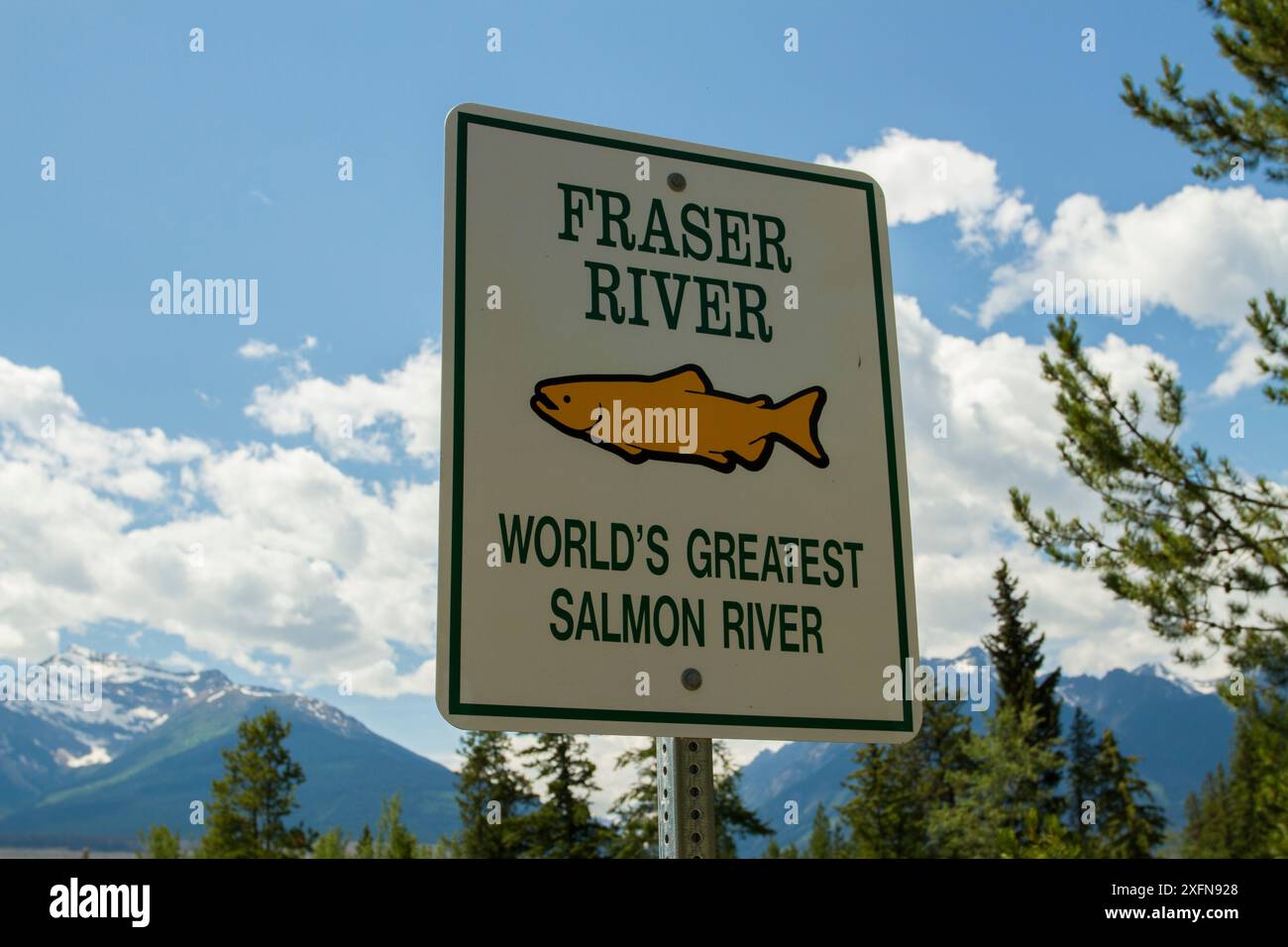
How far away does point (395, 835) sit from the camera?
52062mm

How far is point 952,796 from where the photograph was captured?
227 ft

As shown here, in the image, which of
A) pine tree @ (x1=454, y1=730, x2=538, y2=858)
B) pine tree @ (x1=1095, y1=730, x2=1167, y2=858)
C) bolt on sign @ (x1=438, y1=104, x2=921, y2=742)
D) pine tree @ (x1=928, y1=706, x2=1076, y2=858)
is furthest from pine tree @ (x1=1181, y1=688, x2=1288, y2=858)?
pine tree @ (x1=454, y1=730, x2=538, y2=858)

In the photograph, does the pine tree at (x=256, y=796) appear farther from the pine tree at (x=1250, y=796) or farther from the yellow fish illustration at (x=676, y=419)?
the yellow fish illustration at (x=676, y=419)

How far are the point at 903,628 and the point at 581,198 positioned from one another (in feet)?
3.79

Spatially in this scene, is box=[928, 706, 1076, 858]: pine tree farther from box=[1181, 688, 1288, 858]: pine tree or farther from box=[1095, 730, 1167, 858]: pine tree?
box=[1095, 730, 1167, 858]: pine tree

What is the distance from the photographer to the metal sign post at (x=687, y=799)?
220cm

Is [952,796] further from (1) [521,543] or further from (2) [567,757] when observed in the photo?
(1) [521,543]

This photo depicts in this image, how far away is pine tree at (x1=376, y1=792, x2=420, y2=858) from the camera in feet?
167

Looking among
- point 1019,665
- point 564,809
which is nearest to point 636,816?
point 564,809

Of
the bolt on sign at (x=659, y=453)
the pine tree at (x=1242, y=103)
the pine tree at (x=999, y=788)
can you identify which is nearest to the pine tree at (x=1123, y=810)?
the pine tree at (x=999, y=788)

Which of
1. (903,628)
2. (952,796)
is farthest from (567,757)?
(903,628)

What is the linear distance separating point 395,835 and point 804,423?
53378mm

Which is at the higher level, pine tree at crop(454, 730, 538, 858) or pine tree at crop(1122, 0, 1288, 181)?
pine tree at crop(1122, 0, 1288, 181)

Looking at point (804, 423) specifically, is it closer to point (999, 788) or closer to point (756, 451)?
point (756, 451)
